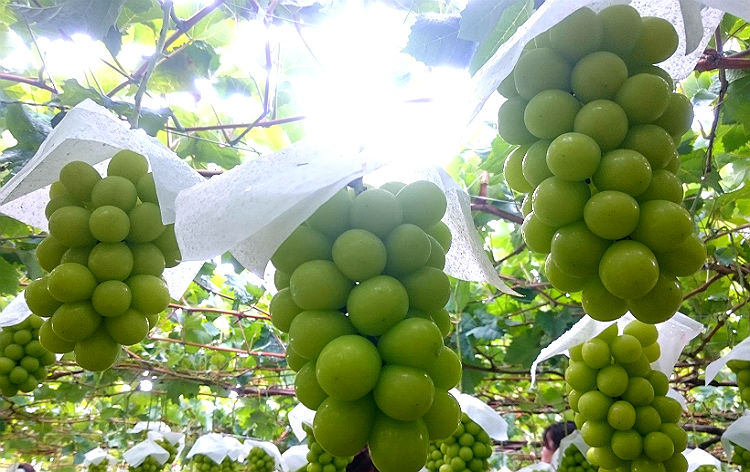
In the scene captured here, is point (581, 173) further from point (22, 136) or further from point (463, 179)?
point (463, 179)

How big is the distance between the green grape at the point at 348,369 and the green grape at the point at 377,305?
0.08ft

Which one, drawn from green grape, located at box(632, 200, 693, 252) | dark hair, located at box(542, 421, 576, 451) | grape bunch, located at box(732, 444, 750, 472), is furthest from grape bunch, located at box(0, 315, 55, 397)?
dark hair, located at box(542, 421, 576, 451)

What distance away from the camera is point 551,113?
56 cm

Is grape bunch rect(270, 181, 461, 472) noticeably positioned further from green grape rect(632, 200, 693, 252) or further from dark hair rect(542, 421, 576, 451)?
dark hair rect(542, 421, 576, 451)

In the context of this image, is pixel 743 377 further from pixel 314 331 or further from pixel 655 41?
pixel 314 331

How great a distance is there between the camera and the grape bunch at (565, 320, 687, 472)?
0.98 metres

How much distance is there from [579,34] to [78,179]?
63 cm

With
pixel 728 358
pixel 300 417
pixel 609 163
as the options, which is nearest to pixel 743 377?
pixel 728 358

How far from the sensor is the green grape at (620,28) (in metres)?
0.58

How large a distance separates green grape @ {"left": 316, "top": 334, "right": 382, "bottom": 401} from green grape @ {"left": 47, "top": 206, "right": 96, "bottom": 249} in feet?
1.25

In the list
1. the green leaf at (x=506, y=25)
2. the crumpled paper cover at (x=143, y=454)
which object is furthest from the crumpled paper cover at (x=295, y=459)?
the green leaf at (x=506, y=25)

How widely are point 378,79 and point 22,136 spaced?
0.74 m

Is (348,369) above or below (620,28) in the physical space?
below

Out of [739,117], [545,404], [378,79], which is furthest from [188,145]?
[545,404]
